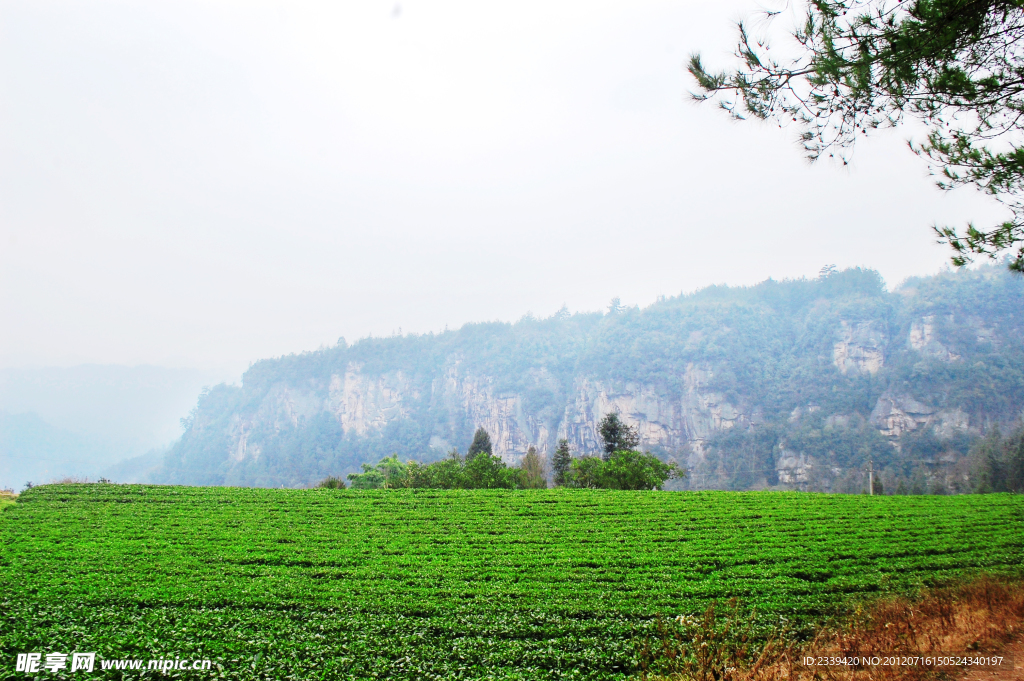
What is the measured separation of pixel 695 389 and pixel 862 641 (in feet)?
336

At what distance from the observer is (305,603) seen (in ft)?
28.8

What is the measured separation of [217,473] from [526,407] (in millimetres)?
60944

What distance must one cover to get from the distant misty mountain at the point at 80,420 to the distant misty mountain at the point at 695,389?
29673mm

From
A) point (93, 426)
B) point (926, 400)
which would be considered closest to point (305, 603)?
point (926, 400)

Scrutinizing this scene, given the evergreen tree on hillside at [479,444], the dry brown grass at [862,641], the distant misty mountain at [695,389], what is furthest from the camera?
the distant misty mountain at [695,389]

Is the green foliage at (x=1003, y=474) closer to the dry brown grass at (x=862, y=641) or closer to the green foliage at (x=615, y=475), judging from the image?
the green foliage at (x=615, y=475)

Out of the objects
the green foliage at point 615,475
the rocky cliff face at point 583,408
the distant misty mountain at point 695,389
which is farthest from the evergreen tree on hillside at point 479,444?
the rocky cliff face at point 583,408

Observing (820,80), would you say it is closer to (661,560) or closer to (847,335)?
(661,560)

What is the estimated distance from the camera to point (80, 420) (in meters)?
152

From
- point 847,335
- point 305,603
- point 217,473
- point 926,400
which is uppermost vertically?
point 847,335

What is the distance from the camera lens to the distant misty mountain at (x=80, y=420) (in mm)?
123625

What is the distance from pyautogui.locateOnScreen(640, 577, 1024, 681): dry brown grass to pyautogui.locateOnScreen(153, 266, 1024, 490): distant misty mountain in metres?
52.8

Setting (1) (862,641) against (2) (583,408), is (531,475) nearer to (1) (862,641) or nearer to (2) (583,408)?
(1) (862,641)

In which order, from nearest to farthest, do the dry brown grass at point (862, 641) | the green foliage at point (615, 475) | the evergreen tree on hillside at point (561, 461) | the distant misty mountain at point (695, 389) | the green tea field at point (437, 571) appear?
the dry brown grass at point (862, 641) < the green tea field at point (437, 571) < the green foliage at point (615, 475) < the evergreen tree on hillside at point (561, 461) < the distant misty mountain at point (695, 389)
